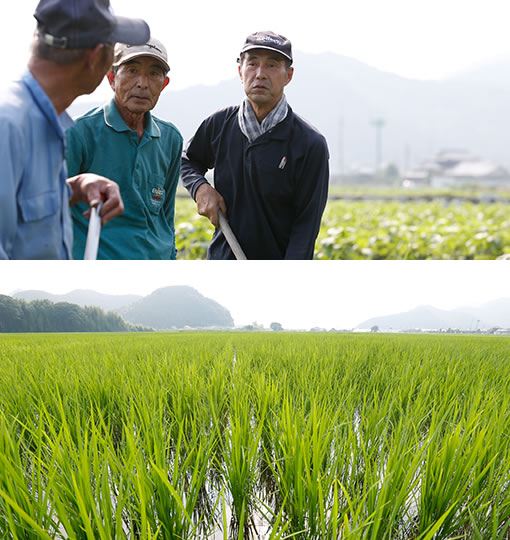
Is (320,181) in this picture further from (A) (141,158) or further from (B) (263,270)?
(A) (141,158)

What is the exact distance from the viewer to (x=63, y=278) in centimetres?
224

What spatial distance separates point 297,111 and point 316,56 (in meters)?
0.33

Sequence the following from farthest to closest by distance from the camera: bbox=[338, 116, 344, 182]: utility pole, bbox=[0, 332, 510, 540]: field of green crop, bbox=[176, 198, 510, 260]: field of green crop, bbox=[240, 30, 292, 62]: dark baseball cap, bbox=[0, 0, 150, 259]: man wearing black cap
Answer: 1. bbox=[176, 198, 510, 260]: field of green crop
2. bbox=[338, 116, 344, 182]: utility pole
3. bbox=[240, 30, 292, 62]: dark baseball cap
4. bbox=[0, 0, 150, 259]: man wearing black cap
5. bbox=[0, 332, 510, 540]: field of green crop

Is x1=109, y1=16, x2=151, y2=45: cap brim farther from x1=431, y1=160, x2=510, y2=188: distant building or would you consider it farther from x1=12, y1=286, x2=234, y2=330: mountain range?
x1=431, y1=160, x2=510, y2=188: distant building

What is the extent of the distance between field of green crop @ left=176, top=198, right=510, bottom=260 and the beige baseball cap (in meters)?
0.80

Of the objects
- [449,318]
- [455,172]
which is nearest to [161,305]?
[449,318]

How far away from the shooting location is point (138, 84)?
2078mm

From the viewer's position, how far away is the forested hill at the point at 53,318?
245 centimetres

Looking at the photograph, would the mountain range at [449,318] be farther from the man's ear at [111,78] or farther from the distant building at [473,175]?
the man's ear at [111,78]

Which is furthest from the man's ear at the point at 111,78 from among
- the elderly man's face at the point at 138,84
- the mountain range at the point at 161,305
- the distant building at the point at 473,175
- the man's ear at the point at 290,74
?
the distant building at the point at 473,175

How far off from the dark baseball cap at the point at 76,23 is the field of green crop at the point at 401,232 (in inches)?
42.2

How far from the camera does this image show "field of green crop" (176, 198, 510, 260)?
2.78 m

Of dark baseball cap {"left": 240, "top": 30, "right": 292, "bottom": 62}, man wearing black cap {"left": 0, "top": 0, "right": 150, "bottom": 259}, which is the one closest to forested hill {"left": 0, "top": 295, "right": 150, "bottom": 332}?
man wearing black cap {"left": 0, "top": 0, "right": 150, "bottom": 259}

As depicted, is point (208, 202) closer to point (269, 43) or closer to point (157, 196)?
point (157, 196)
